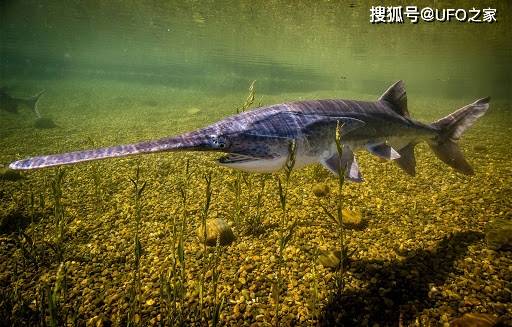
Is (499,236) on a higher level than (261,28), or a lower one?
lower

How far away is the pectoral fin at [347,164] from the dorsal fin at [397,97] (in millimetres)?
1626

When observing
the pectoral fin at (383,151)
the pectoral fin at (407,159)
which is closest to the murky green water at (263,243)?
the pectoral fin at (407,159)

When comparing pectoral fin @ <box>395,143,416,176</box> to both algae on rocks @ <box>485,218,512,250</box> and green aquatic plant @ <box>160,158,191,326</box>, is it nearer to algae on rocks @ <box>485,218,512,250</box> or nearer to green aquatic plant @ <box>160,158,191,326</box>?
algae on rocks @ <box>485,218,512,250</box>

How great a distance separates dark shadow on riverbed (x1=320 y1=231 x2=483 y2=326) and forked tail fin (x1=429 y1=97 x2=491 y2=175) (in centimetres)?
155

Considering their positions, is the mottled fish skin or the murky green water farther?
the murky green water

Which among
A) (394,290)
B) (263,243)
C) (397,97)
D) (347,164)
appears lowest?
(394,290)

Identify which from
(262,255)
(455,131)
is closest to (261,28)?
(455,131)

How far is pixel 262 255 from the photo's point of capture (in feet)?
12.9

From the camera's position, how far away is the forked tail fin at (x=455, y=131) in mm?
4746

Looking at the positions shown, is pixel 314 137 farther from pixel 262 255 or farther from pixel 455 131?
pixel 455 131

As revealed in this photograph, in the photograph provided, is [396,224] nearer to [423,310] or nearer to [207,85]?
[423,310]

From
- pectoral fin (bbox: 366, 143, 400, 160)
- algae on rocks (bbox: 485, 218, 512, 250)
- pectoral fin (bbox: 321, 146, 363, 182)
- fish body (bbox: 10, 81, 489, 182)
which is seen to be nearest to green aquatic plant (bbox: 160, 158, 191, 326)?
fish body (bbox: 10, 81, 489, 182)

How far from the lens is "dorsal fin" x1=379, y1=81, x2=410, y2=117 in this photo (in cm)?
489

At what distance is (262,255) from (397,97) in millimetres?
3673
